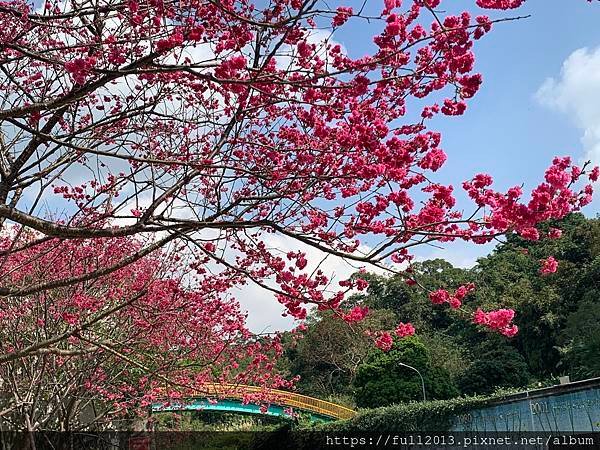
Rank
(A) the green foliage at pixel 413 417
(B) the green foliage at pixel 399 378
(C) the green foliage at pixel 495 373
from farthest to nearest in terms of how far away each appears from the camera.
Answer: (C) the green foliage at pixel 495 373 → (B) the green foliage at pixel 399 378 → (A) the green foliage at pixel 413 417

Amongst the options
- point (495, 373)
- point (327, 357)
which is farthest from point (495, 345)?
point (327, 357)

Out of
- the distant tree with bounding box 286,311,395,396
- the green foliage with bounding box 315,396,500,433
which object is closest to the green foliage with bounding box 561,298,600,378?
the green foliage with bounding box 315,396,500,433

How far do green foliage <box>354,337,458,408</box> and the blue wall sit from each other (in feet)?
35.3

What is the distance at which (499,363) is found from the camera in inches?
983

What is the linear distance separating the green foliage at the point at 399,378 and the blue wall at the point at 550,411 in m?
10.8

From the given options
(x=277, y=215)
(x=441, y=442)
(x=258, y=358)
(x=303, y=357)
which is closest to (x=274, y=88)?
(x=277, y=215)

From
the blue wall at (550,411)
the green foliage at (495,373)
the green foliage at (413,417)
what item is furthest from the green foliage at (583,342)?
the blue wall at (550,411)

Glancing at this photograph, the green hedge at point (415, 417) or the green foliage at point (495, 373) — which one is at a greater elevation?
the green foliage at point (495, 373)

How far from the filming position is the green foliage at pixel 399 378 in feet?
76.4

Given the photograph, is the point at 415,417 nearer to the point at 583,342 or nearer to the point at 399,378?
the point at 399,378

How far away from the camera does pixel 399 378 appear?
23.7 metres

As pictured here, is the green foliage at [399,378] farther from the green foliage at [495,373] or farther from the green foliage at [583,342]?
the green foliage at [583,342]

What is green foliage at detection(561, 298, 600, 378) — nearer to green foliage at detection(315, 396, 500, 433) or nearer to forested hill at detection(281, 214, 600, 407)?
forested hill at detection(281, 214, 600, 407)

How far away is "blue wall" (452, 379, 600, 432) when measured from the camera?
9.51 meters
